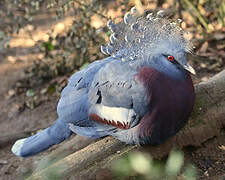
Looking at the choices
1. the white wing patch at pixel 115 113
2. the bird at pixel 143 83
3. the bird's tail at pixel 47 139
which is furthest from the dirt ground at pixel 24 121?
the white wing patch at pixel 115 113

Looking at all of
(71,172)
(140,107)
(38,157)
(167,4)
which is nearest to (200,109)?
(140,107)

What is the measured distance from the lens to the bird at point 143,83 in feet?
5.72

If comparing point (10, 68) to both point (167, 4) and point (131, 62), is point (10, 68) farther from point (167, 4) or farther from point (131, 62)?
point (131, 62)

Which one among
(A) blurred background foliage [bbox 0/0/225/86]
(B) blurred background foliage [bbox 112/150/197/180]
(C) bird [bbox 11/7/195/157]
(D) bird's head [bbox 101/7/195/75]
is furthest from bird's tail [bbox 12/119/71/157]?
(A) blurred background foliage [bbox 0/0/225/86]

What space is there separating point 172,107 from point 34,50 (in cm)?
301

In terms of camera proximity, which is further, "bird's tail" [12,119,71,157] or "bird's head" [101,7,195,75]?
"bird's tail" [12,119,71,157]

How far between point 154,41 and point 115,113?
0.42 meters

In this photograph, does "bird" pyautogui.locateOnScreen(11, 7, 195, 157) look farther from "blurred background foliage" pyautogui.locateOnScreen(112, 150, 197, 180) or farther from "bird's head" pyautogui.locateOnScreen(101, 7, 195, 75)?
"blurred background foliage" pyautogui.locateOnScreen(112, 150, 197, 180)

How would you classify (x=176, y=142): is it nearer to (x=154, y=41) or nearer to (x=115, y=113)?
(x=115, y=113)

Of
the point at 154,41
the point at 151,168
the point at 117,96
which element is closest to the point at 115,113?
the point at 117,96

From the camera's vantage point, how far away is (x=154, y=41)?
1782 millimetres

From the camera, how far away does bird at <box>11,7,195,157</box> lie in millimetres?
1744

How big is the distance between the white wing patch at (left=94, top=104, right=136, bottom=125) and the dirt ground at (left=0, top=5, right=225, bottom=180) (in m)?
0.48

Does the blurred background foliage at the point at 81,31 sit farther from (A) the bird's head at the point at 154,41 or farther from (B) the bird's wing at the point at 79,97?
(A) the bird's head at the point at 154,41
